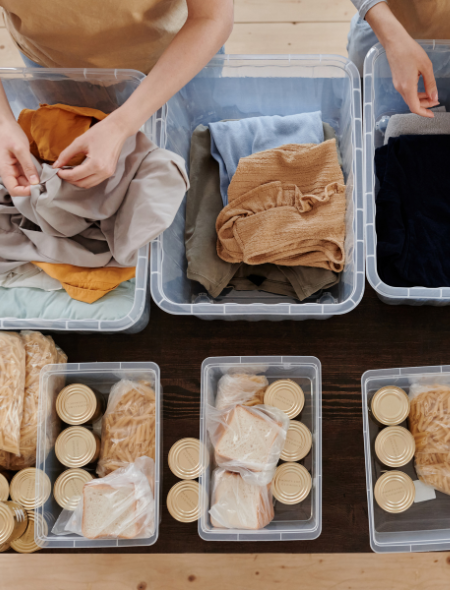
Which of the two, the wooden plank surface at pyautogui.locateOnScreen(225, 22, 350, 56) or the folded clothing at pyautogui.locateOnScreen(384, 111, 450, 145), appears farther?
the wooden plank surface at pyautogui.locateOnScreen(225, 22, 350, 56)

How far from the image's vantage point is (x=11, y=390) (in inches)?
31.1

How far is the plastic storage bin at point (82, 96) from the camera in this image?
78cm

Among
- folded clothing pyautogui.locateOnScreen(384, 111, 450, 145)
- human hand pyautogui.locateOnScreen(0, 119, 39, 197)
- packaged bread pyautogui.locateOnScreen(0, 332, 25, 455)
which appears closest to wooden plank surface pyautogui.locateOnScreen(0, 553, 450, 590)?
packaged bread pyautogui.locateOnScreen(0, 332, 25, 455)

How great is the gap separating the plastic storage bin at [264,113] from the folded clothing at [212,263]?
2 cm

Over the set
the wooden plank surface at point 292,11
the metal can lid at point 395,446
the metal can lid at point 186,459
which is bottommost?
the metal can lid at point 186,459

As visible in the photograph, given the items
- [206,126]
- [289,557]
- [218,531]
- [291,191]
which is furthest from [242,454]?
[206,126]

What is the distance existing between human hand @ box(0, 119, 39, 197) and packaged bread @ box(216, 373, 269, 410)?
45 centimetres

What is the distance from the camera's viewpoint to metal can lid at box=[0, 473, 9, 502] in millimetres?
815

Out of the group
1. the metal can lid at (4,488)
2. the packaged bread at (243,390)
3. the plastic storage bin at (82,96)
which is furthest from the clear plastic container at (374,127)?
the metal can lid at (4,488)

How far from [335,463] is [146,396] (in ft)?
1.15

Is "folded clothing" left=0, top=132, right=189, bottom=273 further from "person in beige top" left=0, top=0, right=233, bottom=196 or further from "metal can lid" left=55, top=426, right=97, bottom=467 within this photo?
"metal can lid" left=55, top=426, right=97, bottom=467

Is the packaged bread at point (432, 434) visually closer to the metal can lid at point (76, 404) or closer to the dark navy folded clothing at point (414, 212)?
the dark navy folded clothing at point (414, 212)

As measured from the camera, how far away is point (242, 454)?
0.78m

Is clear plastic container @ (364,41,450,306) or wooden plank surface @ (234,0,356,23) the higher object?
wooden plank surface @ (234,0,356,23)
